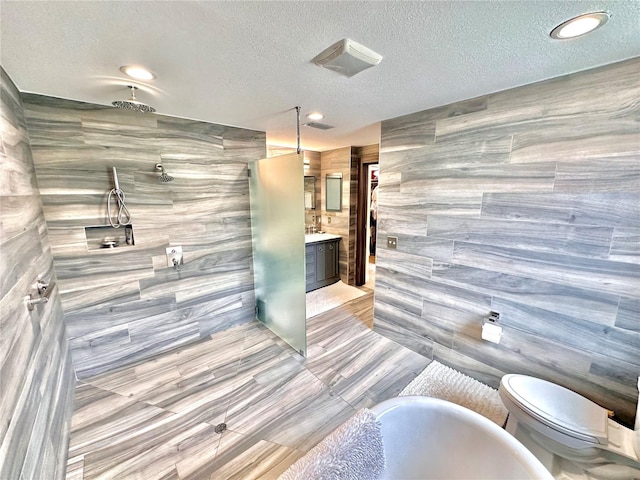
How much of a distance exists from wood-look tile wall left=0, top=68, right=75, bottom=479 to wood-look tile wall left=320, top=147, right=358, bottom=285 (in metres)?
3.45

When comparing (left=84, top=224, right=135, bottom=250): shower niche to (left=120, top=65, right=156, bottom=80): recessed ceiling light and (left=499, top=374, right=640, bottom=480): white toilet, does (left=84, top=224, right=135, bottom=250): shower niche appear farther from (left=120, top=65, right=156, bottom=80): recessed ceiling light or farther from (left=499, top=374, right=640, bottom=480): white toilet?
(left=499, top=374, right=640, bottom=480): white toilet

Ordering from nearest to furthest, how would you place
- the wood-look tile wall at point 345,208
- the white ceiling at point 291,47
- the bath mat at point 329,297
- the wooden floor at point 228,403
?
the white ceiling at point 291,47 < the wooden floor at point 228,403 < the bath mat at point 329,297 < the wood-look tile wall at point 345,208

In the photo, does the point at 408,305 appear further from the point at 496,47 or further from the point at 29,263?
the point at 29,263

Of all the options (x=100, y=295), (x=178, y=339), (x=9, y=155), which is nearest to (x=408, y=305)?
(x=178, y=339)

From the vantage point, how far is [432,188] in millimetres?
2295

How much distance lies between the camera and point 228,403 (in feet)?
6.66

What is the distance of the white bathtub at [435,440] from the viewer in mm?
1356

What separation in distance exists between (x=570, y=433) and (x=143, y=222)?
3.45 m

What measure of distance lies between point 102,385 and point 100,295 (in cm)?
79

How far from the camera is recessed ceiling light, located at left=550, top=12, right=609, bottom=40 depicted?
1.06 metres

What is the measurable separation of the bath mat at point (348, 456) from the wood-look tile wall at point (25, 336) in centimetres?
111

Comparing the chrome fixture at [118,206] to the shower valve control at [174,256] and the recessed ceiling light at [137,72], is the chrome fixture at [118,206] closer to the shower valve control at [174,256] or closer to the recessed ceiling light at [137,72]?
the shower valve control at [174,256]

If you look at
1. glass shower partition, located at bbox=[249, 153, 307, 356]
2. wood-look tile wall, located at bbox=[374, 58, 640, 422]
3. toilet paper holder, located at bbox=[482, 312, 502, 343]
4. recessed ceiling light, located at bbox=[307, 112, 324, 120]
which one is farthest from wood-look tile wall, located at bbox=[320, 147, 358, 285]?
toilet paper holder, located at bbox=[482, 312, 502, 343]

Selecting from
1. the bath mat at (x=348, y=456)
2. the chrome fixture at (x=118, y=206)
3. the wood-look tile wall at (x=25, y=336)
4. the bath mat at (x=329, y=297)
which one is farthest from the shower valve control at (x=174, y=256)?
the bath mat at (x=348, y=456)
